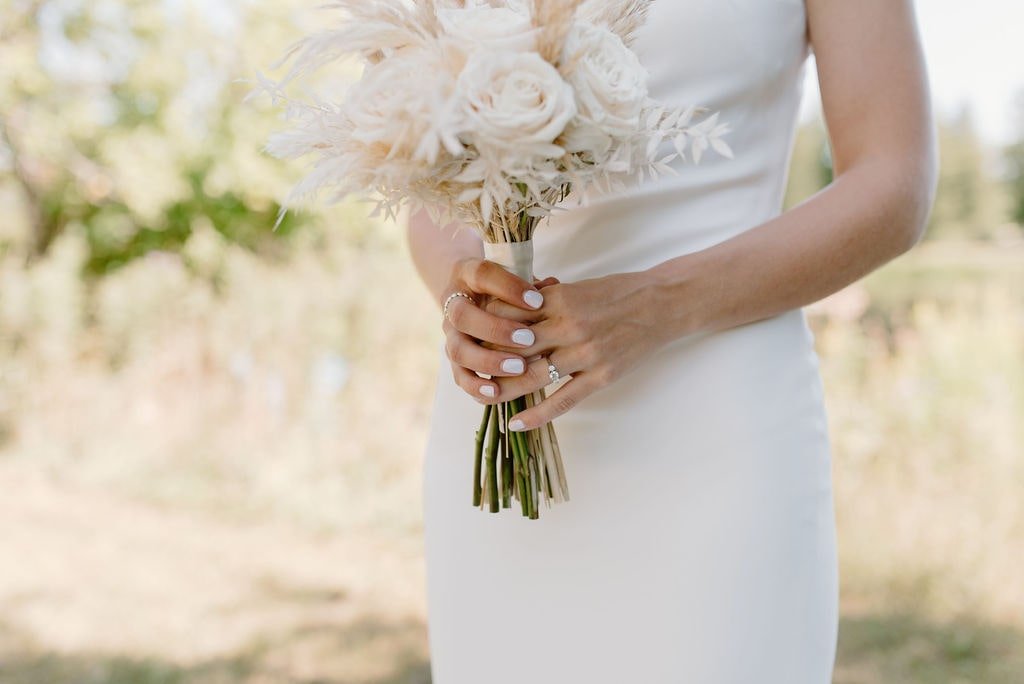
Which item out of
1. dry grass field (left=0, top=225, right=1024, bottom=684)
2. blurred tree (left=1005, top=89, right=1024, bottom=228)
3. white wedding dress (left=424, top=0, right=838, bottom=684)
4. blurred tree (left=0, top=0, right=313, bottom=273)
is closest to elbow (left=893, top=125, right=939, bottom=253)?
white wedding dress (left=424, top=0, right=838, bottom=684)

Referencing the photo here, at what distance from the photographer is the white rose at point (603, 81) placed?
1.11m

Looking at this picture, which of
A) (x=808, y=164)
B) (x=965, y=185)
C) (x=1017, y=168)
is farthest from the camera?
(x=965, y=185)

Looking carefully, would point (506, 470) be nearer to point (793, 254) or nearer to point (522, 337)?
point (522, 337)

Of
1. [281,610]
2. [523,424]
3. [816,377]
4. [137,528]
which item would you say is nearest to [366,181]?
[523,424]

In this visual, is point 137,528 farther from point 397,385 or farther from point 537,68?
point 537,68

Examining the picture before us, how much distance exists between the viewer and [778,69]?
5.06 ft

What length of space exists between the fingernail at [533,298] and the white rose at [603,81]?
0.27m

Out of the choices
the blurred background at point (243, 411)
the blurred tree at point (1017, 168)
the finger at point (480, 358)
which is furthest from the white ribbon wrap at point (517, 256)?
the blurred tree at point (1017, 168)

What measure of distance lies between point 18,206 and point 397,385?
493 centimetres

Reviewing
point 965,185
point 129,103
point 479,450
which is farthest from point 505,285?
point 965,185

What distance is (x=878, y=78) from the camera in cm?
144

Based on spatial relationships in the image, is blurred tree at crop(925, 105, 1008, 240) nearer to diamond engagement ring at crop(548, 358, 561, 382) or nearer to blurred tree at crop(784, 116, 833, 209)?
blurred tree at crop(784, 116, 833, 209)

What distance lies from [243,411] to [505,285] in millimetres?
5323

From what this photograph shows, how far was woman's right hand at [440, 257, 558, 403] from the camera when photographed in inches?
51.8
